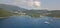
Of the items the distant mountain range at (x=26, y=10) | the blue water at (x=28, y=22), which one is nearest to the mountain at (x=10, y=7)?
the distant mountain range at (x=26, y=10)

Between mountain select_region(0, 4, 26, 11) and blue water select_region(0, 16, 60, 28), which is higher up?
mountain select_region(0, 4, 26, 11)

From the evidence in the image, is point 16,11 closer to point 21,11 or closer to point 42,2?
point 21,11

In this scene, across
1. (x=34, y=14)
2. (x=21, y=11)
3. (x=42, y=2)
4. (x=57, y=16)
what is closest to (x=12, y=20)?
(x=21, y=11)

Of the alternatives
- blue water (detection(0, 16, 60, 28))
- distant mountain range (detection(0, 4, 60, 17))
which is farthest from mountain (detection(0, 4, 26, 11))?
blue water (detection(0, 16, 60, 28))

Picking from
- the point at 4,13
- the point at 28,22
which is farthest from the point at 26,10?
the point at 4,13

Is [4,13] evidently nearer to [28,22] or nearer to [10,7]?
[10,7]

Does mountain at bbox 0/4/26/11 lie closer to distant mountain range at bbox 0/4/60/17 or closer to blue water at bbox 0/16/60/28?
distant mountain range at bbox 0/4/60/17

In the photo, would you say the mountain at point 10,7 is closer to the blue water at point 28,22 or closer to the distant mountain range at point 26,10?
the distant mountain range at point 26,10

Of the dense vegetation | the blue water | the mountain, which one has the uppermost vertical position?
the mountain
